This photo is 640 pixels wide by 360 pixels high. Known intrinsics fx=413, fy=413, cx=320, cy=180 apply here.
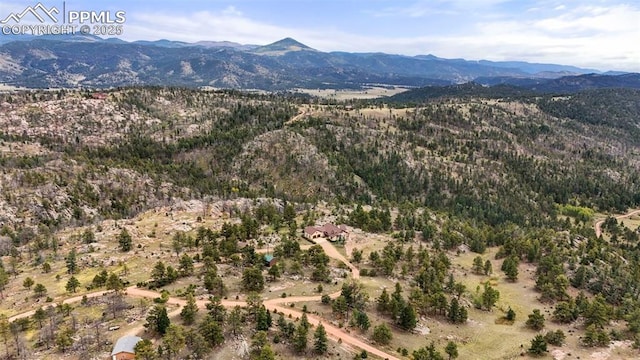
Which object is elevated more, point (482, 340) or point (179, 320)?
point (179, 320)

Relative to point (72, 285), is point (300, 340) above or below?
above

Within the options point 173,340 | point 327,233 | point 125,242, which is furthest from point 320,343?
point 125,242

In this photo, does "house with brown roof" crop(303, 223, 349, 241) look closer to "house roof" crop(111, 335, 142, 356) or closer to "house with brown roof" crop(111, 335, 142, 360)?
"house roof" crop(111, 335, 142, 356)

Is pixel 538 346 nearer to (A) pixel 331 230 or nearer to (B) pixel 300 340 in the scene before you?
(B) pixel 300 340

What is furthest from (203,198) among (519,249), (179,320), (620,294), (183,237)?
(620,294)

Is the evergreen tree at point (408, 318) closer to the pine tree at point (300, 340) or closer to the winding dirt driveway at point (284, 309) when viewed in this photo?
the winding dirt driveway at point (284, 309)

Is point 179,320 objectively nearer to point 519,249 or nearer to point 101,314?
point 101,314
